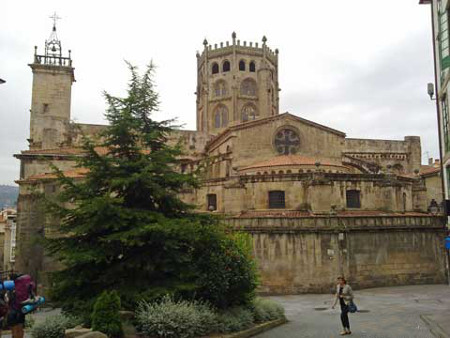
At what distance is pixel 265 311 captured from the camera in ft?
47.4

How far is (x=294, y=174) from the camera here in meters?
30.6

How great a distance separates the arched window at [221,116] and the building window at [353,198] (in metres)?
33.6

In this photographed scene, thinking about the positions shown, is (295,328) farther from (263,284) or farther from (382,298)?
(263,284)

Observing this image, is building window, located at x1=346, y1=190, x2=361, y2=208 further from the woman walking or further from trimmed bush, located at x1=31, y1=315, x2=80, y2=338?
trimmed bush, located at x1=31, y1=315, x2=80, y2=338

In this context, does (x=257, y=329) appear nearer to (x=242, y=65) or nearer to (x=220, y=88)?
(x=220, y=88)

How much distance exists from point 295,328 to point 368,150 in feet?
141

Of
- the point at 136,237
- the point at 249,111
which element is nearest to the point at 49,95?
the point at 249,111

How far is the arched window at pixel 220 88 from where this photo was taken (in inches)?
2483

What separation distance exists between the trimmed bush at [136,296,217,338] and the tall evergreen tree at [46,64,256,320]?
3.05 feet

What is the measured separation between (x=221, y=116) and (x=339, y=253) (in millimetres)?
39769

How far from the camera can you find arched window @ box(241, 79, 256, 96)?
206 ft

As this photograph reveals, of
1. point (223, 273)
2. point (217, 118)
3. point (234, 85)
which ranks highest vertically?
point (234, 85)

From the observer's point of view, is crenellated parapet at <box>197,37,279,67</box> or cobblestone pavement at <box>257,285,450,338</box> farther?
crenellated parapet at <box>197,37,279,67</box>

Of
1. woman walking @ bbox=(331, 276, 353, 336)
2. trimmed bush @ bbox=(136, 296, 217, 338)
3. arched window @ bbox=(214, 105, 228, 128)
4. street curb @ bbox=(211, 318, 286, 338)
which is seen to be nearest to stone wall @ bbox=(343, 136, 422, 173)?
arched window @ bbox=(214, 105, 228, 128)
